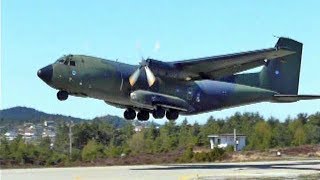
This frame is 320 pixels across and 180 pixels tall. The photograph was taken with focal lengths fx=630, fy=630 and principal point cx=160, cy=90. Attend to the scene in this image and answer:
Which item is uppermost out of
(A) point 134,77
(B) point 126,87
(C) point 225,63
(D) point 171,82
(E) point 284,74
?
(E) point 284,74

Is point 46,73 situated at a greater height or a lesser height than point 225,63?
lesser

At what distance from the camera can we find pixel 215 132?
12825 cm

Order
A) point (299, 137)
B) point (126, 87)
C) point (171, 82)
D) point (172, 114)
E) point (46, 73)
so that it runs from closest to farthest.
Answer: point (46, 73) < point (126, 87) < point (171, 82) < point (172, 114) < point (299, 137)

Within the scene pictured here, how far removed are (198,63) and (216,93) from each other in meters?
4.30

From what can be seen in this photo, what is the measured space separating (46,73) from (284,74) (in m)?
18.8

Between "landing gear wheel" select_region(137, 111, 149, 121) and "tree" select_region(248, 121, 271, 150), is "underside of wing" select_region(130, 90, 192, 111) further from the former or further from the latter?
"tree" select_region(248, 121, 271, 150)

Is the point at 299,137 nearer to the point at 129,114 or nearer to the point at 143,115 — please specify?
the point at 143,115

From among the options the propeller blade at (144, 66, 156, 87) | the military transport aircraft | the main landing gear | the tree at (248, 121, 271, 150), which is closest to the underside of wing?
Result: the military transport aircraft

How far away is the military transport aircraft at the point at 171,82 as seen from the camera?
128 ft

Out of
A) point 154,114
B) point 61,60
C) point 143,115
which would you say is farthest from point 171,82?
point 61,60

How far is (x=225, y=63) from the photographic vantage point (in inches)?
1622

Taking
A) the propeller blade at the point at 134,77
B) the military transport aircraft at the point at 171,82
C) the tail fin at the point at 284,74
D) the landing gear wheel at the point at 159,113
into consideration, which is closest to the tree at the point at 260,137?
the tail fin at the point at 284,74

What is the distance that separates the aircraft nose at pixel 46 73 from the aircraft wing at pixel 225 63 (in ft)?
25.8

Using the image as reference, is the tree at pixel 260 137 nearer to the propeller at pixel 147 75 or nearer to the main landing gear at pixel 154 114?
the main landing gear at pixel 154 114
